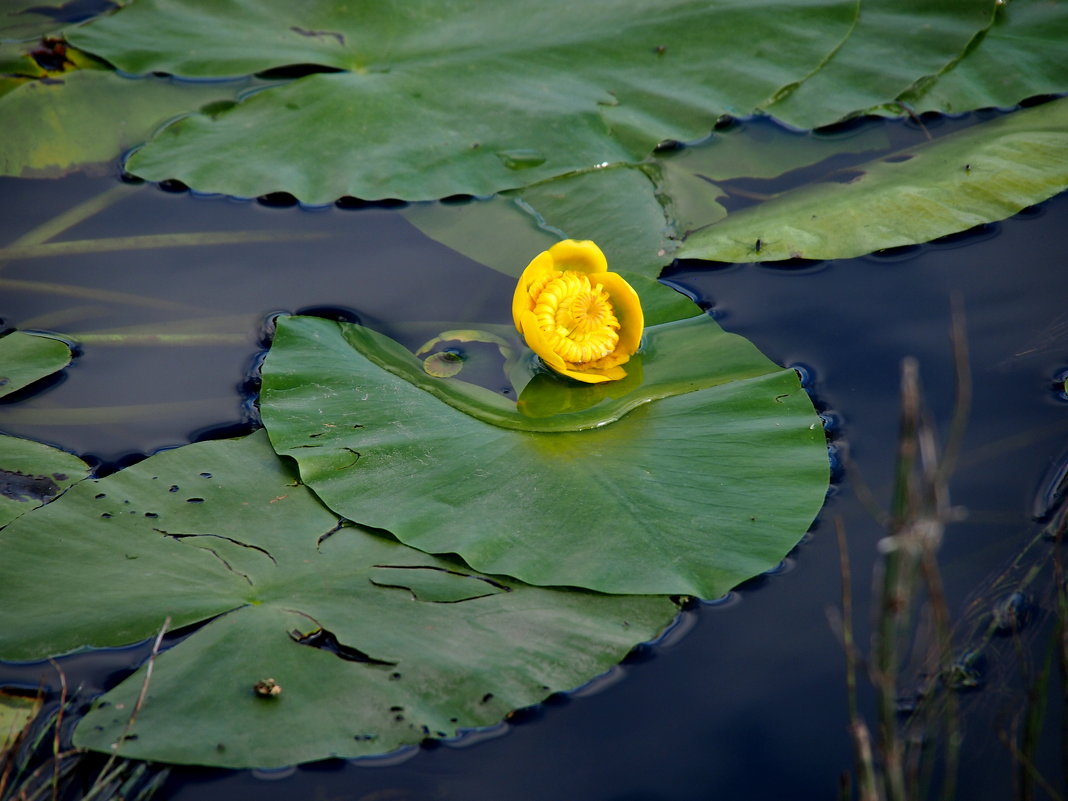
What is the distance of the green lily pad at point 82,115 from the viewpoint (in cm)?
291

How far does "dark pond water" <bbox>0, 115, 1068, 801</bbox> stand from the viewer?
5.14 ft

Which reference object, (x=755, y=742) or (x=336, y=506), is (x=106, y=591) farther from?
(x=755, y=742)

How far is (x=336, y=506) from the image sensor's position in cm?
189

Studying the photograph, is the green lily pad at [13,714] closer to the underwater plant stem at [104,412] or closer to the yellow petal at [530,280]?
the underwater plant stem at [104,412]

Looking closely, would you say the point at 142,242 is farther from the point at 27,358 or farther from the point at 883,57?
the point at 883,57

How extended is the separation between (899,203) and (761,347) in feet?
2.17

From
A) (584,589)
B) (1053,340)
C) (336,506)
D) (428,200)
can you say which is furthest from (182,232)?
(1053,340)

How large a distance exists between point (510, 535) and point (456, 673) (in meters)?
0.31

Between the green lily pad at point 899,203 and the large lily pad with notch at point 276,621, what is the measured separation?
1220mm

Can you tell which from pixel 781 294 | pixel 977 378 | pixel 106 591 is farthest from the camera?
pixel 781 294

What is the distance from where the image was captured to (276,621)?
1.69 metres

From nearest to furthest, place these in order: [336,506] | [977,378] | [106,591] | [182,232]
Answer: [106,591] → [336,506] → [977,378] → [182,232]

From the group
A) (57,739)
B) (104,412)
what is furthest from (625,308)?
(57,739)

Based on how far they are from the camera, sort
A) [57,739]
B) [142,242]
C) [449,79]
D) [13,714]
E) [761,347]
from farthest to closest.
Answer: [449,79] < [142,242] < [761,347] < [13,714] < [57,739]
